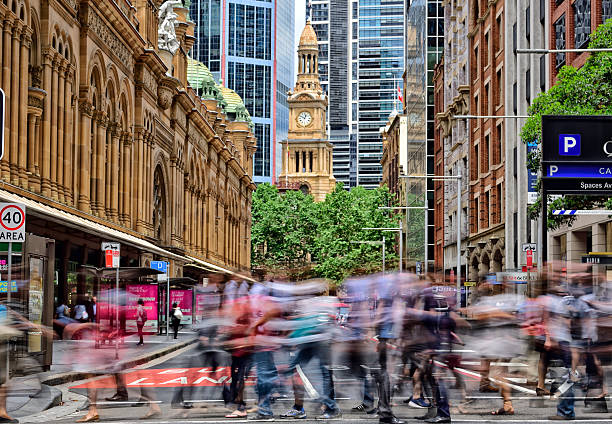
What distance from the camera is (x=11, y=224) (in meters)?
17.7

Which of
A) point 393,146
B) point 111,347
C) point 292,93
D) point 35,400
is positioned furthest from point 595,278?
point 292,93

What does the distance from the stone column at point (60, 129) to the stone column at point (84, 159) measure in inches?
107

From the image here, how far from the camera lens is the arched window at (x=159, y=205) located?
58.2 meters

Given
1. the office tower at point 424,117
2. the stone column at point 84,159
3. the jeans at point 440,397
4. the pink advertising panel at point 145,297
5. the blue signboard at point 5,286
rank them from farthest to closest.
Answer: the office tower at point 424,117
the stone column at point 84,159
the pink advertising panel at point 145,297
the blue signboard at point 5,286
the jeans at point 440,397

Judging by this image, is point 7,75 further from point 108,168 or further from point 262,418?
point 262,418

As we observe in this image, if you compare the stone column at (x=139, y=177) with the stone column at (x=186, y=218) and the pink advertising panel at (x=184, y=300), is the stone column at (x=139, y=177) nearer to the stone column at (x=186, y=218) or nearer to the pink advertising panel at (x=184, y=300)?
the pink advertising panel at (x=184, y=300)

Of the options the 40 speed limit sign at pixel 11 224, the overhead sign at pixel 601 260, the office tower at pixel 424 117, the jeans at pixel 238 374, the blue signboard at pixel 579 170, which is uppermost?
the office tower at pixel 424 117

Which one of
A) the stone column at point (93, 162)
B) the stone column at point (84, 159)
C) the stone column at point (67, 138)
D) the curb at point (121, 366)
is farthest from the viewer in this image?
the stone column at point (93, 162)

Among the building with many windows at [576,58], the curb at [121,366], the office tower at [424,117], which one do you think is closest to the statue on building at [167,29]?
the building with many windows at [576,58]

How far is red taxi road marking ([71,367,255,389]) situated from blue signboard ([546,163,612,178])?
8684 millimetres

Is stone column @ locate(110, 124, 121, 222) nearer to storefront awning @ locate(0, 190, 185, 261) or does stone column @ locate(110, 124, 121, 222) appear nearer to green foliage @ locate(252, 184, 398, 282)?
storefront awning @ locate(0, 190, 185, 261)

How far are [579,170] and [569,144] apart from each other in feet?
2.26

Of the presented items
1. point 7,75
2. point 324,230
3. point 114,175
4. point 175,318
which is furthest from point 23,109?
point 324,230

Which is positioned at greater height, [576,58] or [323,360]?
[576,58]
